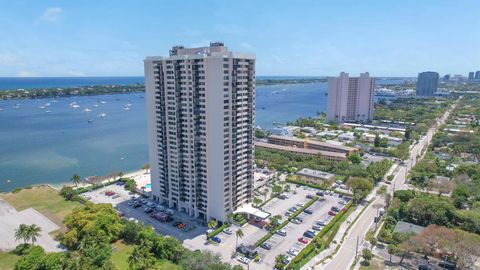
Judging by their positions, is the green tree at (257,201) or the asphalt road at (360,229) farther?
the green tree at (257,201)

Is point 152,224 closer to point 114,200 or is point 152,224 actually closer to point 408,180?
point 114,200

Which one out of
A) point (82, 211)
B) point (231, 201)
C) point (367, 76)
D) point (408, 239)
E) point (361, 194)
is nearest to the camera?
point (408, 239)

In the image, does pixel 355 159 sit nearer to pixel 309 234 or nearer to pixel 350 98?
pixel 309 234

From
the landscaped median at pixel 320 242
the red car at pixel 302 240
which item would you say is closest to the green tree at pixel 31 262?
the landscaped median at pixel 320 242

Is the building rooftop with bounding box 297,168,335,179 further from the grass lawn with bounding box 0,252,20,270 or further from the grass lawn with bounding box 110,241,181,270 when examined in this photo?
the grass lawn with bounding box 0,252,20,270

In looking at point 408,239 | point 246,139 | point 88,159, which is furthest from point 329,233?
point 88,159

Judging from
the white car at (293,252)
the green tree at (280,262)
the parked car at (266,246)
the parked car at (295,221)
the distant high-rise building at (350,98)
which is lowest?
the white car at (293,252)

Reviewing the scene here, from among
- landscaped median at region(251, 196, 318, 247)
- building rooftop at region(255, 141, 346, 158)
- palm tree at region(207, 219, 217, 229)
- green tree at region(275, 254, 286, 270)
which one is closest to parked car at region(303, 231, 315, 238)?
landscaped median at region(251, 196, 318, 247)

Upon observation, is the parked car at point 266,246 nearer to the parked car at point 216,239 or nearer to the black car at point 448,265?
the parked car at point 216,239
